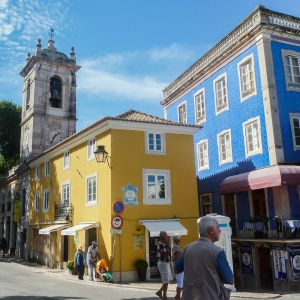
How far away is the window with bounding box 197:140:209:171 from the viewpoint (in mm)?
22156

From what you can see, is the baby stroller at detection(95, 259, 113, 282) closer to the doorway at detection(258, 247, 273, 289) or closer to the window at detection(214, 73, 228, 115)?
the doorway at detection(258, 247, 273, 289)

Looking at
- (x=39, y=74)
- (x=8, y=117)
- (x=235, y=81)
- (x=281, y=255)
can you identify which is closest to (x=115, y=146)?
(x=235, y=81)

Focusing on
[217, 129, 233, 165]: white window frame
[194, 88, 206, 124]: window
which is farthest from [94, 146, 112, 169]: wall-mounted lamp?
[194, 88, 206, 124]: window

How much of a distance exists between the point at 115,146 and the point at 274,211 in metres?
7.84

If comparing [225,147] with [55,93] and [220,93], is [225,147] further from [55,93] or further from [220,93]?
[55,93]

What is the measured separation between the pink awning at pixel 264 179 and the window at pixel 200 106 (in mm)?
5434

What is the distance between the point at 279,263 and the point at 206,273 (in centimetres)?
1290

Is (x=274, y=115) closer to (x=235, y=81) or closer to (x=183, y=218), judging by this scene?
(x=235, y=81)

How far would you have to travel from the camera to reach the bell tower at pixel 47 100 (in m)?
33.0

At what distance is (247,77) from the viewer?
1862 cm

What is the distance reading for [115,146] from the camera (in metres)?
17.6

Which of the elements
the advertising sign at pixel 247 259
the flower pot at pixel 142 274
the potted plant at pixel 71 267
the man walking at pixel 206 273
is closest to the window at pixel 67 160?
the potted plant at pixel 71 267

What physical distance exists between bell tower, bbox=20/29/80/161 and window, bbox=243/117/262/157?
19963 millimetres

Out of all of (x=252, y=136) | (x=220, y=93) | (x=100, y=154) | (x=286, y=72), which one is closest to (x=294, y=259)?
(x=252, y=136)
